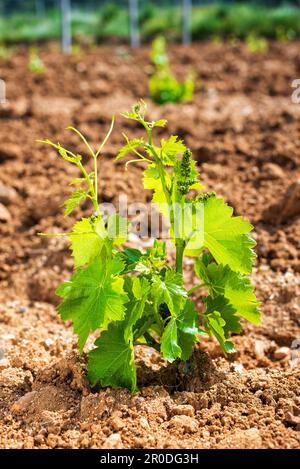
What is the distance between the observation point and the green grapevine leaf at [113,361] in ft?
8.14

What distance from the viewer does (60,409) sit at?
252 cm

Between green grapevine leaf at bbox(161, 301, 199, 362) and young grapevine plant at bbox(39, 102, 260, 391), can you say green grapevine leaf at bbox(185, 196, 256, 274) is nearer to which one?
young grapevine plant at bbox(39, 102, 260, 391)

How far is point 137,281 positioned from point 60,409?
0.59m

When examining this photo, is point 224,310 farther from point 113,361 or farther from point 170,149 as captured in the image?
point 170,149

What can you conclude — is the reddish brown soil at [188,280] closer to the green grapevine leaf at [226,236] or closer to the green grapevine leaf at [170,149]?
the green grapevine leaf at [226,236]

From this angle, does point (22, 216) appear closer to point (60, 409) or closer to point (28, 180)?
point (28, 180)

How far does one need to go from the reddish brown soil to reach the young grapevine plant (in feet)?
0.60

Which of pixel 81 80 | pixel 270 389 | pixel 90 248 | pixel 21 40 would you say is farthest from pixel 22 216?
pixel 21 40

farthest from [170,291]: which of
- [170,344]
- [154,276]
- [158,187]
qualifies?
[158,187]

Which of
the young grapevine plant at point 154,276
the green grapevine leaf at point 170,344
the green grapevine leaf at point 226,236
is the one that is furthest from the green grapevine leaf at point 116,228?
the green grapevine leaf at point 170,344

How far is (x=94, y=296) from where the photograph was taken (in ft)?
7.76

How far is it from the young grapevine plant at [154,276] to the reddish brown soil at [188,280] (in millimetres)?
182

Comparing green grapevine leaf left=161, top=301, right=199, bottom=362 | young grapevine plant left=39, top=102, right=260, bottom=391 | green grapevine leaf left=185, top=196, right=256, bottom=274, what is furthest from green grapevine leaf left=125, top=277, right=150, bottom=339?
green grapevine leaf left=185, top=196, right=256, bottom=274
